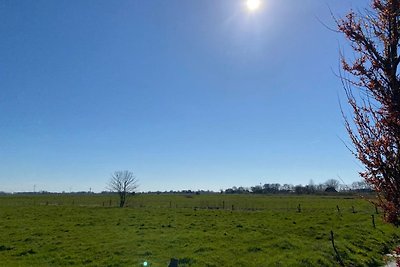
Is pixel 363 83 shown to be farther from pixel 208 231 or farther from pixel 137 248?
pixel 208 231

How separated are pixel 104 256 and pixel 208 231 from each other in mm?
11591

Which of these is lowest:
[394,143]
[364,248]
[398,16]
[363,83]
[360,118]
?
[364,248]

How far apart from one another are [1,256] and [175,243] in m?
10.8

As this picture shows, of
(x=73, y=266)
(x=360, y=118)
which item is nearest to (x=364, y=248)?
(x=73, y=266)

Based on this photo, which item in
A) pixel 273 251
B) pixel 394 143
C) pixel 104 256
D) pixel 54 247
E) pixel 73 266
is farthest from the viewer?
pixel 54 247

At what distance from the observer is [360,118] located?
509 centimetres

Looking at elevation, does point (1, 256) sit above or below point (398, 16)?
below

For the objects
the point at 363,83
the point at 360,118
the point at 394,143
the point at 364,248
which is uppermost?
the point at 363,83

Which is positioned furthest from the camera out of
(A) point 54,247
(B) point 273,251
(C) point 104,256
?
(A) point 54,247

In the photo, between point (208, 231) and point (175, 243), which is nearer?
point (175, 243)

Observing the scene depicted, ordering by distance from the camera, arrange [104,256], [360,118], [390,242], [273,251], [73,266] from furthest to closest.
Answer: [390,242] → [273,251] → [104,256] → [73,266] → [360,118]

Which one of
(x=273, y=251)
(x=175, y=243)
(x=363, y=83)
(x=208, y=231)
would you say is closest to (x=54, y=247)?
(x=175, y=243)

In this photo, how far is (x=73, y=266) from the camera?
61.0 ft

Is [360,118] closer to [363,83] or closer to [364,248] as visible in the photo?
[363,83]
